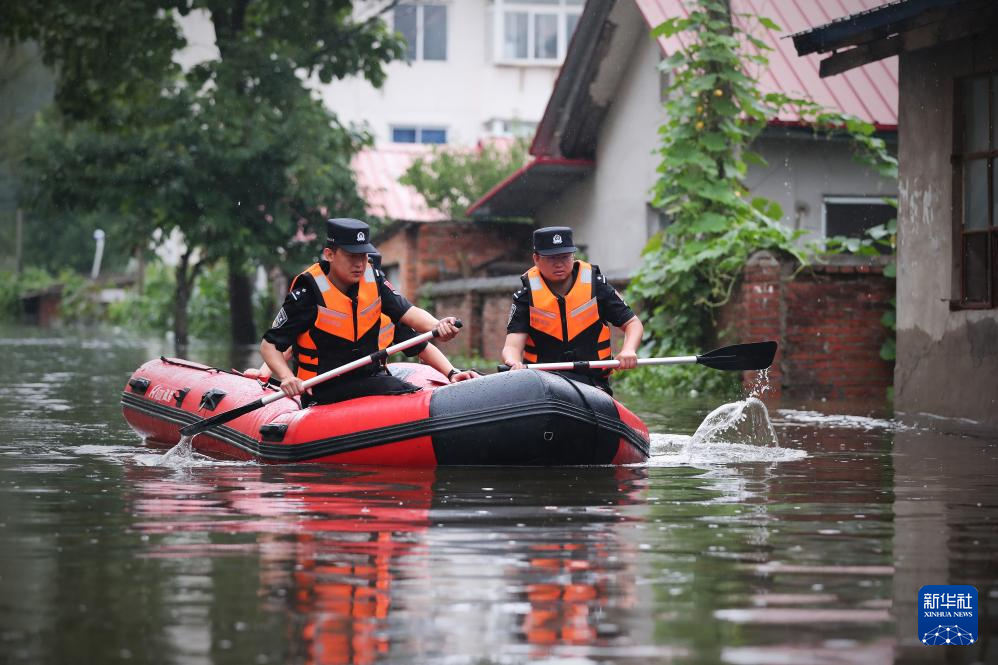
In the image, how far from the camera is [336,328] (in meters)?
9.75

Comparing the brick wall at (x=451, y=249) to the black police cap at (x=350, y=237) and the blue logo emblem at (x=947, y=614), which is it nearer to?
the black police cap at (x=350, y=237)

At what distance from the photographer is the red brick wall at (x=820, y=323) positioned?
15.5 m

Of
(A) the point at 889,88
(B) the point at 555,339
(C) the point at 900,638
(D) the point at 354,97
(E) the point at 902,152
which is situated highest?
(D) the point at 354,97

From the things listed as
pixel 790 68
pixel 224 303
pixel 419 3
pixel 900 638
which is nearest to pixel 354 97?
pixel 419 3

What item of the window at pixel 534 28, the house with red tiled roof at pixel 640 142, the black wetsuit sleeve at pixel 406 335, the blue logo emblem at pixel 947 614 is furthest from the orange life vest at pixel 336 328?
the window at pixel 534 28

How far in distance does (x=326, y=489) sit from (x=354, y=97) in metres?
36.7

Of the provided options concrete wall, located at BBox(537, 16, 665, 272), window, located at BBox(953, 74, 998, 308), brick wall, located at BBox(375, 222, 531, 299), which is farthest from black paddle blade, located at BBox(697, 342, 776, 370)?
brick wall, located at BBox(375, 222, 531, 299)

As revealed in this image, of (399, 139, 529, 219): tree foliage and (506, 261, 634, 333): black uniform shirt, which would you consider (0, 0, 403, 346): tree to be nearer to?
(399, 139, 529, 219): tree foliage

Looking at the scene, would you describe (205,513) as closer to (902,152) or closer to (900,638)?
(900,638)

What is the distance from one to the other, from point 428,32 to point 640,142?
23515 millimetres

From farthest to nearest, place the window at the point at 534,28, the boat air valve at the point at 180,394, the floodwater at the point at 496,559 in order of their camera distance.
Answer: the window at the point at 534,28 < the boat air valve at the point at 180,394 < the floodwater at the point at 496,559

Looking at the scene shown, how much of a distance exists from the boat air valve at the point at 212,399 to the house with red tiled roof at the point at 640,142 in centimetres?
719

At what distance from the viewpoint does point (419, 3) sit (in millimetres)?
43906

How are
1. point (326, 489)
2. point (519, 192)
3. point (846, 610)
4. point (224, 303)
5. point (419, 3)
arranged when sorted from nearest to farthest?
point (846, 610)
point (326, 489)
point (519, 192)
point (224, 303)
point (419, 3)
